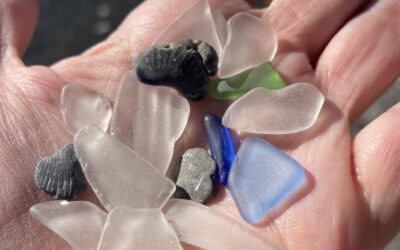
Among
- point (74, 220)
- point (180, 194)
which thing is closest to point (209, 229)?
point (180, 194)

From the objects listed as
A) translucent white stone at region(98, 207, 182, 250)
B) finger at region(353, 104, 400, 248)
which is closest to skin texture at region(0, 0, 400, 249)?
finger at region(353, 104, 400, 248)

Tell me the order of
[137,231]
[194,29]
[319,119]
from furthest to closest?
[194,29]
[319,119]
[137,231]

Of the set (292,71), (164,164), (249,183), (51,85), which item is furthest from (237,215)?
(51,85)

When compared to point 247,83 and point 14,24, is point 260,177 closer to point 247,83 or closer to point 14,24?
point 247,83

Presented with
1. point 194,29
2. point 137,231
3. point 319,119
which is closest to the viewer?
point 137,231

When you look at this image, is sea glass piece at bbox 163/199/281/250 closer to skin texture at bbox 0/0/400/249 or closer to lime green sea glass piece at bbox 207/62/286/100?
skin texture at bbox 0/0/400/249

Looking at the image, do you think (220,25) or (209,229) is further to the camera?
(220,25)

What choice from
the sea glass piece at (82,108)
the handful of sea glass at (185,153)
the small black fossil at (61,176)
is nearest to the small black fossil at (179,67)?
the handful of sea glass at (185,153)

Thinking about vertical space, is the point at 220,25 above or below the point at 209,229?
above
